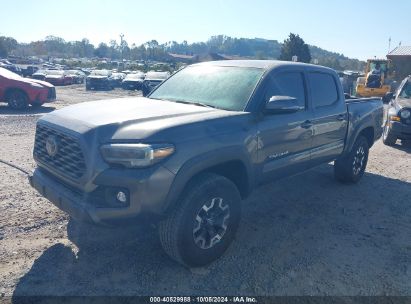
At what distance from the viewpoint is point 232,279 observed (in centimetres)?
331

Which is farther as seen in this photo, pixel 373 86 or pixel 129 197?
pixel 373 86

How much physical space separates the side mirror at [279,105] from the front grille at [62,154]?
1.91m

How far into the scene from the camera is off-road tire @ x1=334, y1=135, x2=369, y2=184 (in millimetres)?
5938

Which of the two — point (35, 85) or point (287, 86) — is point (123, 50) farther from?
point (287, 86)

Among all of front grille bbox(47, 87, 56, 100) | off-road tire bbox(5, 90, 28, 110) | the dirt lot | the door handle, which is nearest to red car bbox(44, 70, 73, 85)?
front grille bbox(47, 87, 56, 100)

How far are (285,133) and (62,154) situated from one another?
7.83 ft

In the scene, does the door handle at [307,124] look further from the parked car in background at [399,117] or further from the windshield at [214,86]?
the parked car in background at [399,117]

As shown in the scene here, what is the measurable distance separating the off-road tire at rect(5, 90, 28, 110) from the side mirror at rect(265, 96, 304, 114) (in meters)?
11.7

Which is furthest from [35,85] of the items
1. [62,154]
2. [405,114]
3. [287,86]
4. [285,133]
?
[405,114]

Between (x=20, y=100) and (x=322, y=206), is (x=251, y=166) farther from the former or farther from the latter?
(x=20, y=100)

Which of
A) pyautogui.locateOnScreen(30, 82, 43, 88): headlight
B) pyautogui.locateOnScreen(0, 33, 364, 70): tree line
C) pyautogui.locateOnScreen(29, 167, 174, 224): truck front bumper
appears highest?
pyautogui.locateOnScreen(0, 33, 364, 70): tree line

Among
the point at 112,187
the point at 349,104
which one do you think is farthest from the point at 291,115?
the point at 112,187

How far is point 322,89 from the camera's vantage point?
5.03m

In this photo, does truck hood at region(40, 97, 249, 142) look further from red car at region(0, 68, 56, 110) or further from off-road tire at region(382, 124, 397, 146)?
red car at region(0, 68, 56, 110)
